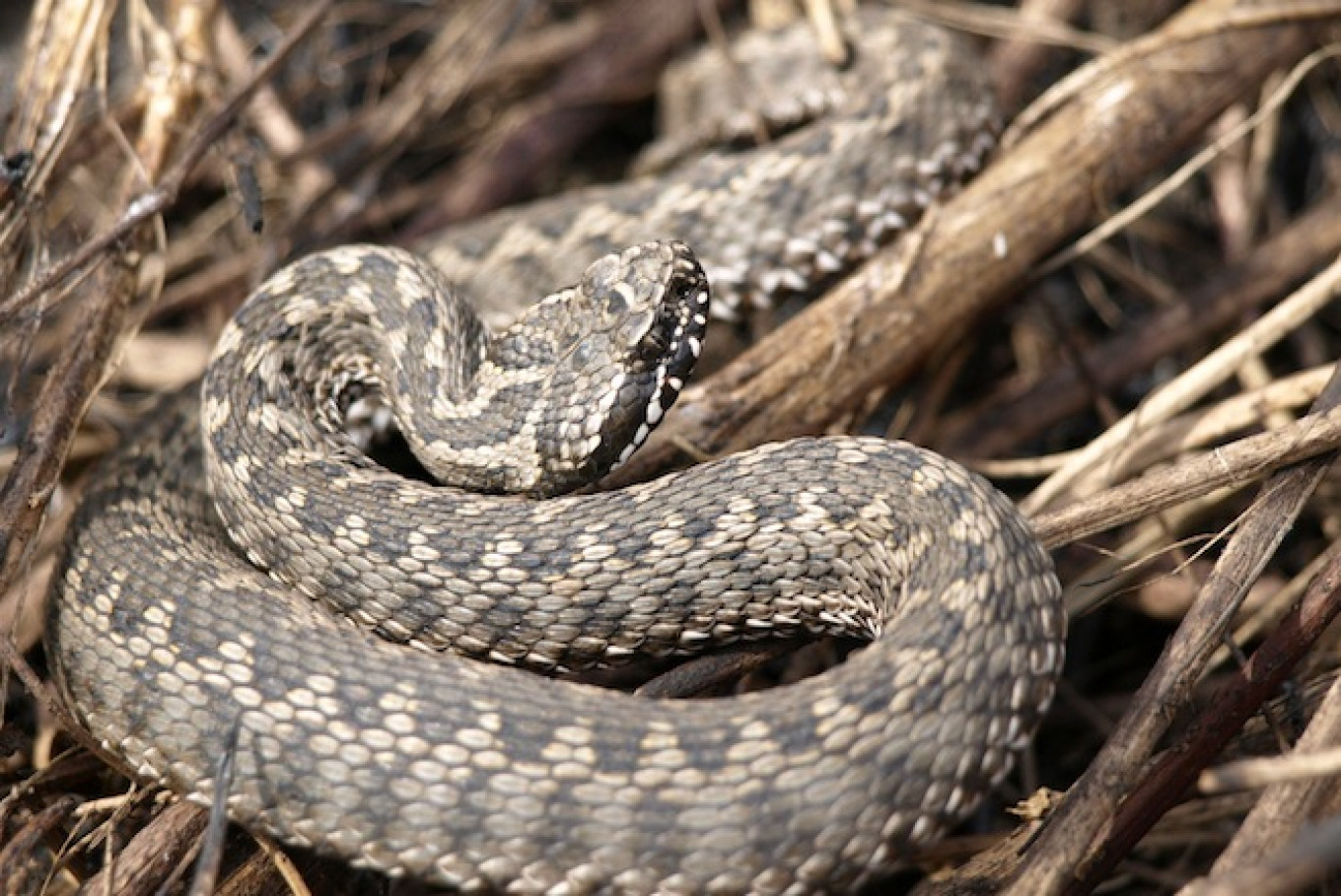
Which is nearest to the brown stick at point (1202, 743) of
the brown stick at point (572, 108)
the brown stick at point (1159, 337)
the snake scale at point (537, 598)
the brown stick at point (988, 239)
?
the snake scale at point (537, 598)

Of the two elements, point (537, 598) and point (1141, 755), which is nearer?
point (1141, 755)

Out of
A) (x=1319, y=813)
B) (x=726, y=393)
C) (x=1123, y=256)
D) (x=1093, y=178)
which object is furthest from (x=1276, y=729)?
(x=1123, y=256)

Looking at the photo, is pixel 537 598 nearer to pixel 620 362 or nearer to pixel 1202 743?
pixel 620 362

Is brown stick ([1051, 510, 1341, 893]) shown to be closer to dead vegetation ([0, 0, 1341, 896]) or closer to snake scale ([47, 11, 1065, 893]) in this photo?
dead vegetation ([0, 0, 1341, 896])

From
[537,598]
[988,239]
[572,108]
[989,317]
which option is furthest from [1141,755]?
[572,108]

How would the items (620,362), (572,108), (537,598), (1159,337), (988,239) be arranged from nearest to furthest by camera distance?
(537,598)
(620,362)
(988,239)
(1159,337)
(572,108)

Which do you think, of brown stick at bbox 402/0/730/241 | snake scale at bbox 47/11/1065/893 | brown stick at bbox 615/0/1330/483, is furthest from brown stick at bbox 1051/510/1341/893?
brown stick at bbox 402/0/730/241
